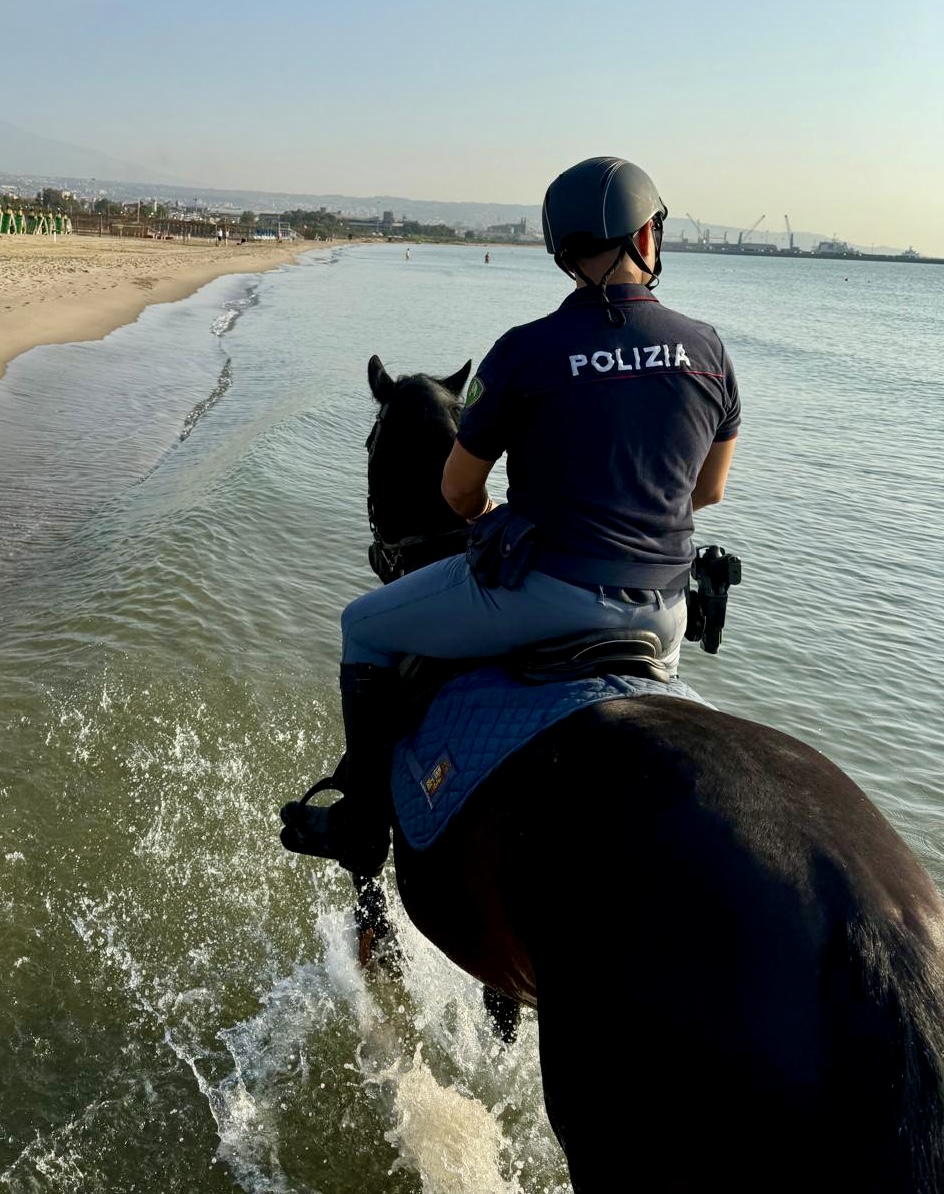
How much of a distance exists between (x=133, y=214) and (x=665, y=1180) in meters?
157

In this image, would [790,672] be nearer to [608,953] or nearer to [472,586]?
[472,586]

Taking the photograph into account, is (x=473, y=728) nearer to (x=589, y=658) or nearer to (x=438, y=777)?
(x=438, y=777)

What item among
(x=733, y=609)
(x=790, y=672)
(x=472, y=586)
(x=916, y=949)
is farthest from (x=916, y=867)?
(x=733, y=609)

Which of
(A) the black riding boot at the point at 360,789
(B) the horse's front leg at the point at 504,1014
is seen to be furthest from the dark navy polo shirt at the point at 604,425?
(B) the horse's front leg at the point at 504,1014

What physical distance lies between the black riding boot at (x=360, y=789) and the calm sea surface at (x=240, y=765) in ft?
3.99

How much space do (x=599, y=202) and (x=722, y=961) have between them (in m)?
2.22

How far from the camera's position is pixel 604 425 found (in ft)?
8.83

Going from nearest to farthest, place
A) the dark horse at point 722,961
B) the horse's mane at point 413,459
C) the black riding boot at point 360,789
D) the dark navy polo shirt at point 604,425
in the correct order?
1. the dark horse at point 722,961
2. the dark navy polo shirt at point 604,425
3. the black riding boot at point 360,789
4. the horse's mane at point 413,459

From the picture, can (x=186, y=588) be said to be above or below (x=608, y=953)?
below

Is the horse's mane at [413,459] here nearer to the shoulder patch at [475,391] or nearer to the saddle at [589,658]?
the shoulder patch at [475,391]

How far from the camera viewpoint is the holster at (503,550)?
2.77 m

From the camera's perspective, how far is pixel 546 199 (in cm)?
298

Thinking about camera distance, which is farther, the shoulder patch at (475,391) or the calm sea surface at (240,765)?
the calm sea surface at (240,765)

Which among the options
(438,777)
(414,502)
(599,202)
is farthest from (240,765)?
(599,202)
